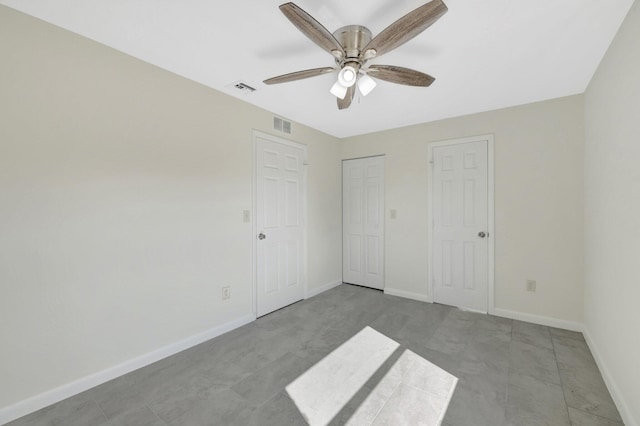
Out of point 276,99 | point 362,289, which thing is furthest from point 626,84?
point 362,289

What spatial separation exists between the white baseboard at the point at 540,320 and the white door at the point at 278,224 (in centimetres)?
246

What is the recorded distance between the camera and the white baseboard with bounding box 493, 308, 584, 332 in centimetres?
270

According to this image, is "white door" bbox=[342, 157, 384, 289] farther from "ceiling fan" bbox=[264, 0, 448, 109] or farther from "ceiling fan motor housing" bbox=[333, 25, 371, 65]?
"ceiling fan motor housing" bbox=[333, 25, 371, 65]

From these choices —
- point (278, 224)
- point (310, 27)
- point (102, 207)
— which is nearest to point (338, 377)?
point (278, 224)

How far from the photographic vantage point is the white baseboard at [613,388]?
1518mm

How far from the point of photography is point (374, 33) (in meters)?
1.78

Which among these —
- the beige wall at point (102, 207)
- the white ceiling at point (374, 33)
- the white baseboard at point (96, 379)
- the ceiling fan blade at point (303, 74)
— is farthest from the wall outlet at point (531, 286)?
the white baseboard at point (96, 379)

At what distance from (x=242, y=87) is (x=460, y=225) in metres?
2.99

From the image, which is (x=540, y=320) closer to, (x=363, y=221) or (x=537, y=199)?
(x=537, y=199)

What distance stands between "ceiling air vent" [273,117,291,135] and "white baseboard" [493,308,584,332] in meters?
3.36

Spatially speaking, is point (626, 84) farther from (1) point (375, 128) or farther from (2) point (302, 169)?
(2) point (302, 169)

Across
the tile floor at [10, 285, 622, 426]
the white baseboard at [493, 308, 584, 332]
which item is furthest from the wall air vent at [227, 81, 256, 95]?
the white baseboard at [493, 308, 584, 332]

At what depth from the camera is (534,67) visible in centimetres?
218

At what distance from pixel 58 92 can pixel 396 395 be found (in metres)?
3.05
